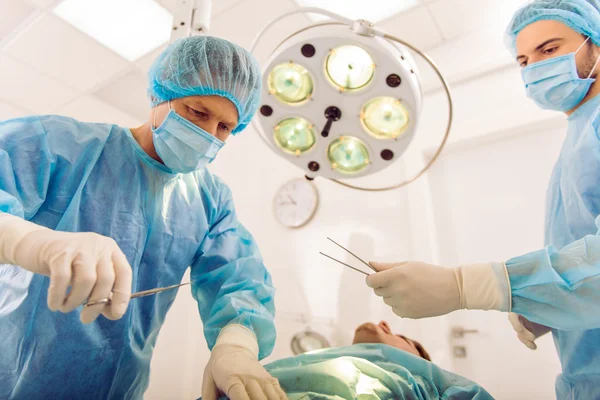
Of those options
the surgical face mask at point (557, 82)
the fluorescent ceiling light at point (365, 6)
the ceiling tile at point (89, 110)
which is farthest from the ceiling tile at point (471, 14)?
the ceiling tile at point (89, 110)

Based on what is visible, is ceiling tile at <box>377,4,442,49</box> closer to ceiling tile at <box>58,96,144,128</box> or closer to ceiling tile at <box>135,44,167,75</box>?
ceiling tile at <box>135,44,167,75</box>

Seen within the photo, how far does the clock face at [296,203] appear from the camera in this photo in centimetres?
280

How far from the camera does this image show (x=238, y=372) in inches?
37.8

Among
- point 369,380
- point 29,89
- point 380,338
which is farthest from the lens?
point 29,89

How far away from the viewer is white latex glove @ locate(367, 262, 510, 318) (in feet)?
2.85

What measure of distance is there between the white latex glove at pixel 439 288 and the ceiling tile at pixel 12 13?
2.61m

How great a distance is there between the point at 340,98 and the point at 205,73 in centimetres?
40

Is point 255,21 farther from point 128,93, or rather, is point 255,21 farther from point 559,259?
point 559,259

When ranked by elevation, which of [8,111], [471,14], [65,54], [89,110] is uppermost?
[471,14]

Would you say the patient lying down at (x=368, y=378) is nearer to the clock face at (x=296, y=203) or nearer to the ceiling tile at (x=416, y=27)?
the clock face at (x=296, y=203)

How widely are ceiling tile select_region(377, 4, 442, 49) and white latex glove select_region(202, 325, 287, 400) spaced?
198cm

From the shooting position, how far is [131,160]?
47.8 inches

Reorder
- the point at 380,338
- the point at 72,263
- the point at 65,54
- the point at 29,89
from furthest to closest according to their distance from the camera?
the point at 29,89 < the point at 65,54 < the point at 380,338 < the point at 72,263

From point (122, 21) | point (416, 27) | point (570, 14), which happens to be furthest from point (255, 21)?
point (570, 14)
